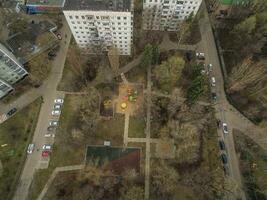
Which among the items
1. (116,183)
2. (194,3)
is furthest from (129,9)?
(116,183)

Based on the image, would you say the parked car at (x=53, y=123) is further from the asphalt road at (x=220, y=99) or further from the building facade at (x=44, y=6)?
the asphalt road at (x=220, y=99)

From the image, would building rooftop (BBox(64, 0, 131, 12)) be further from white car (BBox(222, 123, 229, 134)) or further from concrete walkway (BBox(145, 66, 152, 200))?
white car (BBox(222, 123, 229, 134))

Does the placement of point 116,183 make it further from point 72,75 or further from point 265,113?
point 265,113

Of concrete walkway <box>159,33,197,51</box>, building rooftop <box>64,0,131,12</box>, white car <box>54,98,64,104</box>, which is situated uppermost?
concrete walkway <box>159,33,197,51</box>

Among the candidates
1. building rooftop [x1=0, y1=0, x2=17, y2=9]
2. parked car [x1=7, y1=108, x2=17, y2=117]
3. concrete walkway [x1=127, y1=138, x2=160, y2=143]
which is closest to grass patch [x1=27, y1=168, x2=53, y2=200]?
parked car [x1=7, y1=108, x2=17, y2=117]

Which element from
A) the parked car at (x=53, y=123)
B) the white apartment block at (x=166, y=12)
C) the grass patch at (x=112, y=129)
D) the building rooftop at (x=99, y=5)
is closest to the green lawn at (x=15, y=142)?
the parked car at (x=53, y=123)

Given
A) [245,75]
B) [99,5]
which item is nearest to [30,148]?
[99,5]
